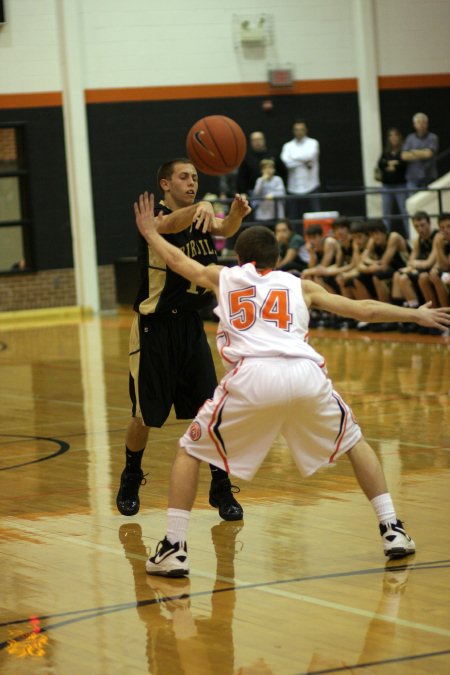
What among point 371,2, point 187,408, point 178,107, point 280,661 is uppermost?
point 371,2

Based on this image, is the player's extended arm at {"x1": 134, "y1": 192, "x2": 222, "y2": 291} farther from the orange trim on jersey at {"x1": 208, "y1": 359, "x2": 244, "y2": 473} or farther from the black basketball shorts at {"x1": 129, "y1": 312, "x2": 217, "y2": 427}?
the black basketball shorts at {"x1": 129, "y1": 312, "x2": 217, "y2": 427}

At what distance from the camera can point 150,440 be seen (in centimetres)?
848

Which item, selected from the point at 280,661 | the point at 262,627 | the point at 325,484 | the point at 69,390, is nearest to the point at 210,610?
the point at 262,627

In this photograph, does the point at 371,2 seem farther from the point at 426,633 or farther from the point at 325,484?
the point at 426,633

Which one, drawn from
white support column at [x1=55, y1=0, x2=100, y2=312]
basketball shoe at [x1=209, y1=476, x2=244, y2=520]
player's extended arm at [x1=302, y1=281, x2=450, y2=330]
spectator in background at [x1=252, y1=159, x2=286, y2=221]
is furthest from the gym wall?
player's extended arm at [x1=302, y1=281, x2=450, y2=330]

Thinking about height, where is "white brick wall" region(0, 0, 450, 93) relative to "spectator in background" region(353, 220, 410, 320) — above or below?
above

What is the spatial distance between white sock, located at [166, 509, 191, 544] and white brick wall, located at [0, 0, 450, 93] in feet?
52.3

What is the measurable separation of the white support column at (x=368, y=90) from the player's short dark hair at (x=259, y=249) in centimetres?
1662

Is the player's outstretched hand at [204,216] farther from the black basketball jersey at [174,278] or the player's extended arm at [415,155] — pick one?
the player's extended arm at [415,155]

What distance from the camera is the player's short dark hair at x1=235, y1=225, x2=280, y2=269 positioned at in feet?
16.3

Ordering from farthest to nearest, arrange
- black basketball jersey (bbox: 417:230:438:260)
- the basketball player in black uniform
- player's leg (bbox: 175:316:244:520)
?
black basketball jersey (bbox: 417:230:438:260), player's leg (bbox: 175:316:244:520), the basketball player in black uniform

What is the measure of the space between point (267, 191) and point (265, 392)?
14593 mm

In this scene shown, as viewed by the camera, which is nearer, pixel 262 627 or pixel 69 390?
pixel 262 627

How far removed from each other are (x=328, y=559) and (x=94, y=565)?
0.99m
